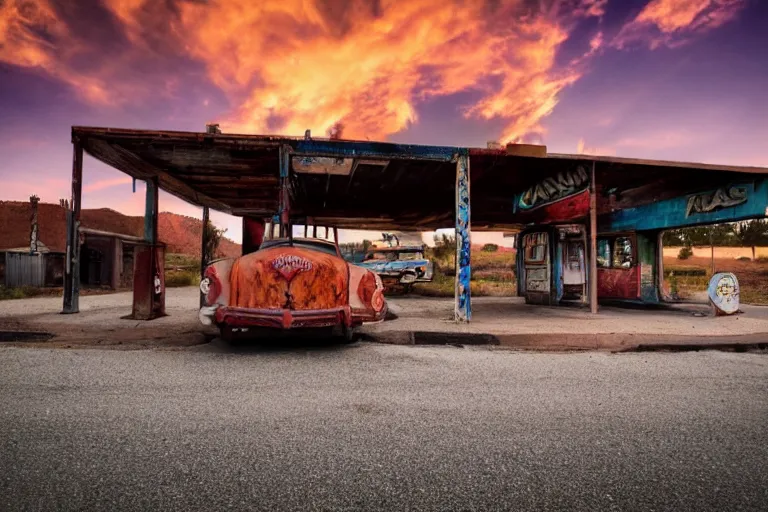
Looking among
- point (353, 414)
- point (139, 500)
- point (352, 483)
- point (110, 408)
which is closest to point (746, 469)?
point (352, 483)

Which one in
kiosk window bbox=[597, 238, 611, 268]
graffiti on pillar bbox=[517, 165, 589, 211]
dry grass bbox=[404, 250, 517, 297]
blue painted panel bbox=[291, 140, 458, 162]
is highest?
blue painted panel bbox=[291, 140, 458, 162]

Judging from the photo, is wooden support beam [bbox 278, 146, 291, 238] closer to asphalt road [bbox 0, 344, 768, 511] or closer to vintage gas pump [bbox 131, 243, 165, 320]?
vintage gas pump [bbox 131, 243, 165, 320]

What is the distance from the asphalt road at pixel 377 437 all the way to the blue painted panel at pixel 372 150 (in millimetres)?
4372

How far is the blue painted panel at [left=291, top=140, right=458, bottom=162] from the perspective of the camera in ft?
23.8

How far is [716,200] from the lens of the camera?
8602mm

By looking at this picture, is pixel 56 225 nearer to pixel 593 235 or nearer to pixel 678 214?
pixel 593 235

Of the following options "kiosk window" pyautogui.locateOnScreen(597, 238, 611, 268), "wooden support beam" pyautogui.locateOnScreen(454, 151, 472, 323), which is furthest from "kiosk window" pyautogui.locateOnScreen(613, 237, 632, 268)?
Result: "wooden support beam" pyautogui.locateOnScreen(454, 151, 472, 323)

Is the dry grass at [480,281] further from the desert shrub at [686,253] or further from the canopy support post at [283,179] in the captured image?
the desert shrub at [686,253]

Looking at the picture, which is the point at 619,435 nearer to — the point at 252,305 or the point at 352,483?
the point at 352,483

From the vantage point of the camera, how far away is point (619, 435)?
2.38m

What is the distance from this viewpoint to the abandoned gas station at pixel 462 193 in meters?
7.28

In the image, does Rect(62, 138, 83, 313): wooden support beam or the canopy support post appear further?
Rect(62, 138, 83, 313): wooden support beam

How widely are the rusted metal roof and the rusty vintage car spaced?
125 inches

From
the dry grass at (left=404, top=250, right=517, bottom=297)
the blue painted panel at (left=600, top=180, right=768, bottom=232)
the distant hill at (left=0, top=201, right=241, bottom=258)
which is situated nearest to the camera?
the blue painted panel at (left=600, top=180, right=768, bottom=232)
